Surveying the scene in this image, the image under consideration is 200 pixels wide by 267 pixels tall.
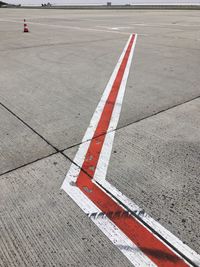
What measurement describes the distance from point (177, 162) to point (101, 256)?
4.97 ft

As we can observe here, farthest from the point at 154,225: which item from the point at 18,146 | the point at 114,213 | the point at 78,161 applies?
the point at 18,146

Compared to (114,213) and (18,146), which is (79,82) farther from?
(114,213)

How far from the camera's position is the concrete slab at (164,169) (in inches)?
89.9

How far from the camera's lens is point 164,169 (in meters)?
2.89

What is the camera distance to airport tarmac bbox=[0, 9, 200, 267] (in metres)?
2.04

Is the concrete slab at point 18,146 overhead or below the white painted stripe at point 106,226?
overhead

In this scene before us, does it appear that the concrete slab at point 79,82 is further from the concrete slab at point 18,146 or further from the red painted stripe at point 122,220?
the red painted stripe at point 122,220

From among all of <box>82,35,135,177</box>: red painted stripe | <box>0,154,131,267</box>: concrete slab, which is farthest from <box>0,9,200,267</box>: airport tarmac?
→ <box>82,35,135,177</box>: red painted stripe

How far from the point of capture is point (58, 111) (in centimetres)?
434

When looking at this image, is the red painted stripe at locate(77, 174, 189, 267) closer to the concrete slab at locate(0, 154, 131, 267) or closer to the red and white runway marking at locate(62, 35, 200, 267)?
the red and white runway marking at locate(62, 35, 200, 267)

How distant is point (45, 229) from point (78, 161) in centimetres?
101

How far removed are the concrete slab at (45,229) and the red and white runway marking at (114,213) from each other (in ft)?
0.30

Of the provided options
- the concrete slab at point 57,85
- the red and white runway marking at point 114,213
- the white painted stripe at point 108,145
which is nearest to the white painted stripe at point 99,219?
the red and white runway marking at point 114,213

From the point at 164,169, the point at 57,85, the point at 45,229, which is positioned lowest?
the point at 45,229
